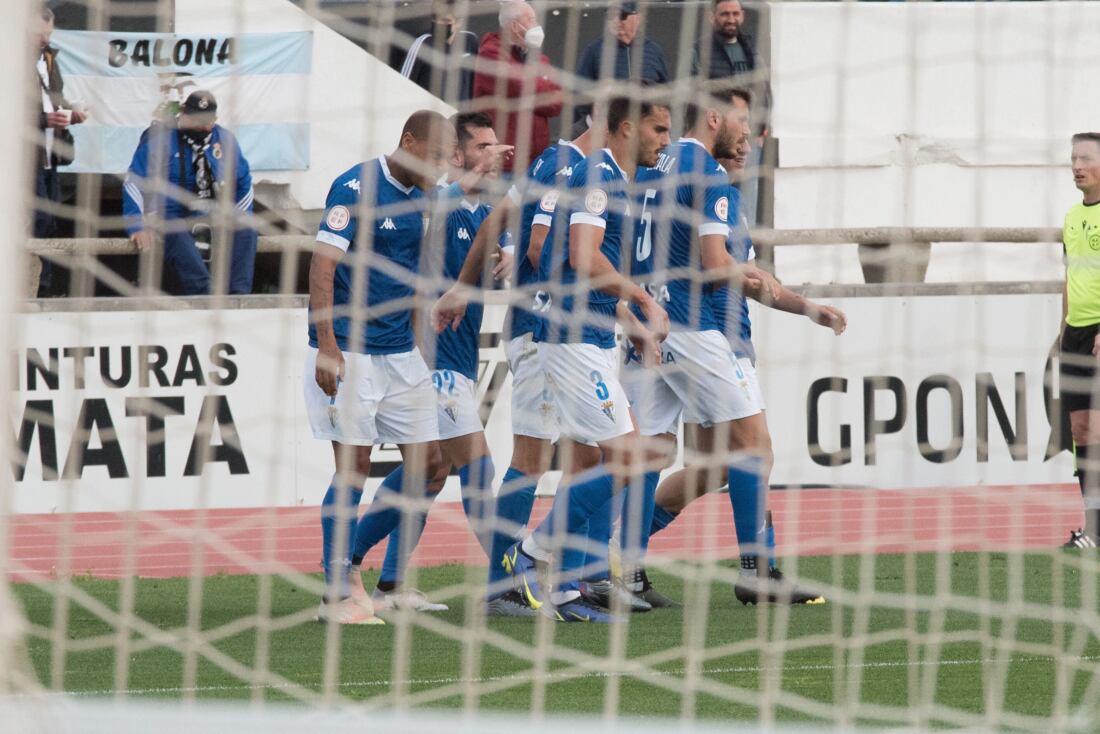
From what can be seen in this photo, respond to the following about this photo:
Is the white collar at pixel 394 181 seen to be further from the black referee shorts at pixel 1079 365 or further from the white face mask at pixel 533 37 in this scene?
the black referee shorts at pixel 1079 365

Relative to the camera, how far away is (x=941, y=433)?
9734 millimetres

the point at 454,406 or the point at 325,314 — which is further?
the point at 454,406

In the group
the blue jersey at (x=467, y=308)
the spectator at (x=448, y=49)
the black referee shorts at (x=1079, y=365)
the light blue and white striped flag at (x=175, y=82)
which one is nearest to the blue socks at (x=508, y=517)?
the blue jersey at (x=467, y=308)

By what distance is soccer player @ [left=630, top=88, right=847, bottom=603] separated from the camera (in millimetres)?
6469

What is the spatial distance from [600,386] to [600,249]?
0.46 meters

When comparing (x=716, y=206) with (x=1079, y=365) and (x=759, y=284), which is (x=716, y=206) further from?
(x=1079, y=365)

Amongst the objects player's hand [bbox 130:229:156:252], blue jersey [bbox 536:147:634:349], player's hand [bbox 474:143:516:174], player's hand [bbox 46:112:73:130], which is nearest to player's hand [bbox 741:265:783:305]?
blue jersey [bbox 536:147:634:349]

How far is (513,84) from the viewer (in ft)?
23.2

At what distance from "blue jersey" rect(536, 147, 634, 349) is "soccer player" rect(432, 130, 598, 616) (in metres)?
0.10

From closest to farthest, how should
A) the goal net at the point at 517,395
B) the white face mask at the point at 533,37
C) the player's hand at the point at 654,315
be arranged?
the goal net at the point at 517,395 < the player's hand at the point at 654,315 < the white face mask at the point at 533,37

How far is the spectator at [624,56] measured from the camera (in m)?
7.08

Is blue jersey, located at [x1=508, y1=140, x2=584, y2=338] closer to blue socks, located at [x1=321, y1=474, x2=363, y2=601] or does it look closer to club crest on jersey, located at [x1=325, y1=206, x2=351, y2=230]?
club crest on jersey, located at [x1=325, y1=206, x2=351, y2=230]

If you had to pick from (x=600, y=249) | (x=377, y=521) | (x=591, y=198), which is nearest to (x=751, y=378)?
(x=600, y=249)

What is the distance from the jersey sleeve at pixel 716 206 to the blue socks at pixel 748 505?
2.77 feet
